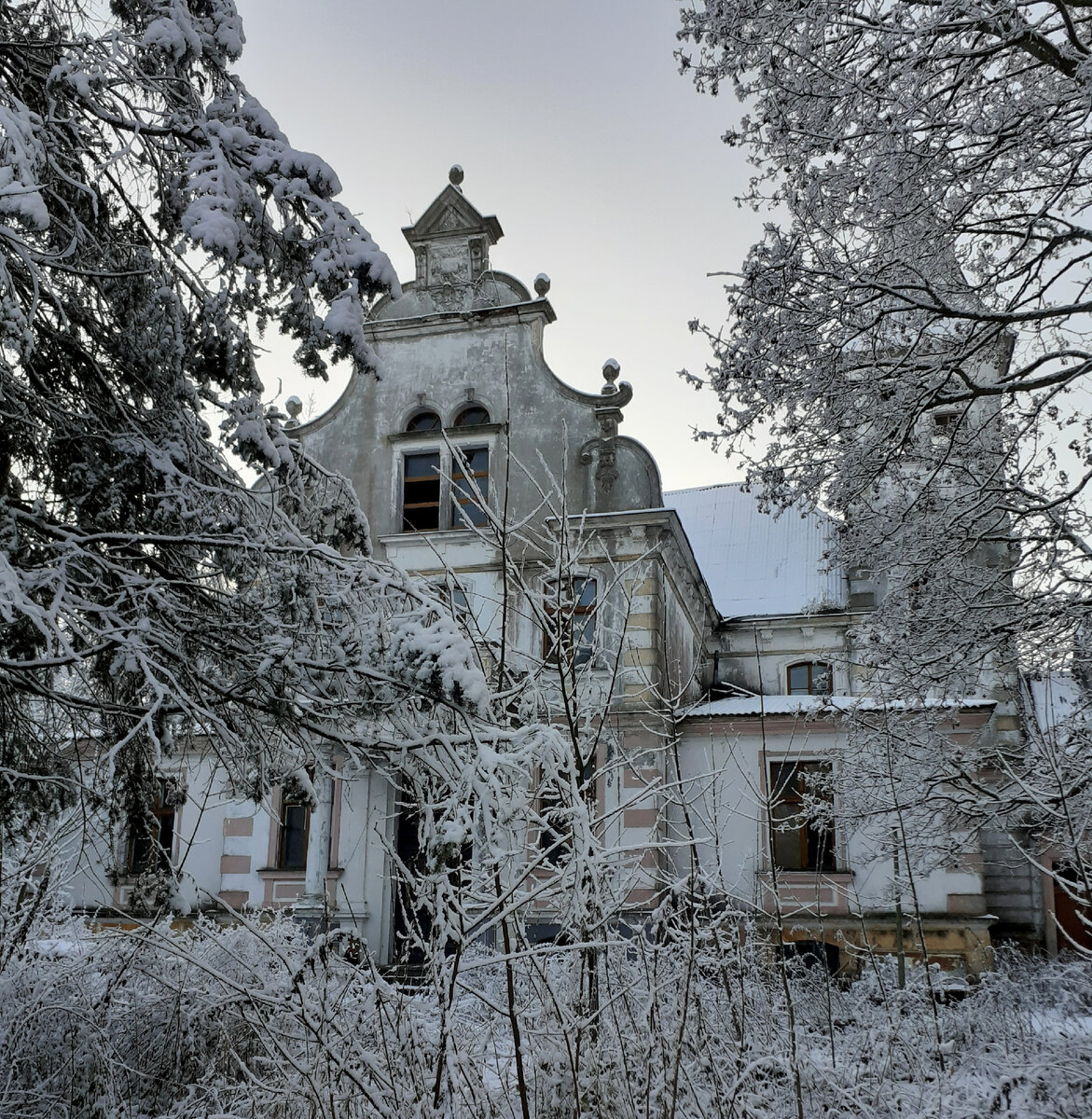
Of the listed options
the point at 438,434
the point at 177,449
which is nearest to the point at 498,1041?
the point at 177,449

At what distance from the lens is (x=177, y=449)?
6504 millimetres

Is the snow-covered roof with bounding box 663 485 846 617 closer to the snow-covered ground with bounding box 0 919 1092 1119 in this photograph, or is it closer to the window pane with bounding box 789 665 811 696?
the window pane with bounding box 789 665 811 696

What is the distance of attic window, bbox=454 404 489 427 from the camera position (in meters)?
18.7

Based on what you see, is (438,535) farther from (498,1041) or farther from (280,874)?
(498,1041)

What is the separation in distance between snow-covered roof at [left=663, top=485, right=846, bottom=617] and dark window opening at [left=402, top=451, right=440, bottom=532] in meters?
6.47

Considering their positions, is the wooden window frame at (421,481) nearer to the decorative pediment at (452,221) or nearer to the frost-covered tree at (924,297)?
the decorative pediment at (452,221)

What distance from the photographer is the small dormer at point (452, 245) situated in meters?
18.9

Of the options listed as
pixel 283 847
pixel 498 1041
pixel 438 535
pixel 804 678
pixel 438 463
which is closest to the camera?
pixel 498 1041

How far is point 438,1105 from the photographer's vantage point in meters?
3.90

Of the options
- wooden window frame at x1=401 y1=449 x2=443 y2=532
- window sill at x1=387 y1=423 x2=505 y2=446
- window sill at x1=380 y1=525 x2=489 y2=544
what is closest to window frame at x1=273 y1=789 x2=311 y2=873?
window sill at x1=380 y1=525 x2=489 y2=544

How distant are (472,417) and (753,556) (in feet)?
30.2

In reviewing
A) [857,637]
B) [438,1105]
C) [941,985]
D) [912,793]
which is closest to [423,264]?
[857,637]

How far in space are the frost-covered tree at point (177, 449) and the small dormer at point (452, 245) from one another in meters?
12.4

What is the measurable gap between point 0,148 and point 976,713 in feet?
51.8
